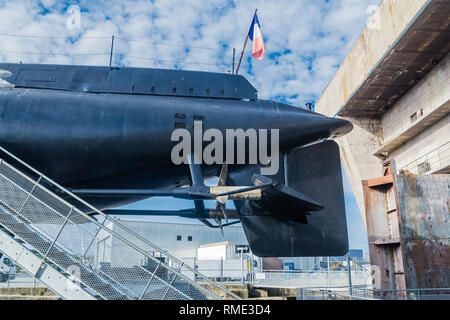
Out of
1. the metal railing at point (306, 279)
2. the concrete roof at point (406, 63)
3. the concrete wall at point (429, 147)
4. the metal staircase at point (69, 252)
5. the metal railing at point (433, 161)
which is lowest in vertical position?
the metal railing at point (306, 279)

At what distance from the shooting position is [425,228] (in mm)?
8242

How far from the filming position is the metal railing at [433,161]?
56.1 ft

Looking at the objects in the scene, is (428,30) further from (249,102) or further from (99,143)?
(99,143)

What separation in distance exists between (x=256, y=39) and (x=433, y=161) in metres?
12.6

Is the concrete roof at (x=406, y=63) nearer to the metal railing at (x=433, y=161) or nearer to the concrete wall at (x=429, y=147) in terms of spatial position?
the concrete wall at (x=429, y=147)

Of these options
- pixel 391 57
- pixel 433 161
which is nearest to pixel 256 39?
pixel 391 57

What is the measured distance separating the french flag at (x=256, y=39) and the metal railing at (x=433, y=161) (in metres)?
9.54

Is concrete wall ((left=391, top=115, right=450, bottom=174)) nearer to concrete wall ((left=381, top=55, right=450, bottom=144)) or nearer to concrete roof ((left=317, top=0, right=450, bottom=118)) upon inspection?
concrete wall ((left=381, top=55, right=450, bottom=144))

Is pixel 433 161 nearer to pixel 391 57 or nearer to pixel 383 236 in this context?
pixel 391 57

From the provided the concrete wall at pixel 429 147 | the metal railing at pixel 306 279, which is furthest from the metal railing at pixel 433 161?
the metal railing at pixel 306 279

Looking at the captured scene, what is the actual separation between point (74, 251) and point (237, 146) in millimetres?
4311

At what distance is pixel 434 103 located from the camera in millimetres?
17516

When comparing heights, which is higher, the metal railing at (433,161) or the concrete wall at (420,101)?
the concrete wall at (420,101)
